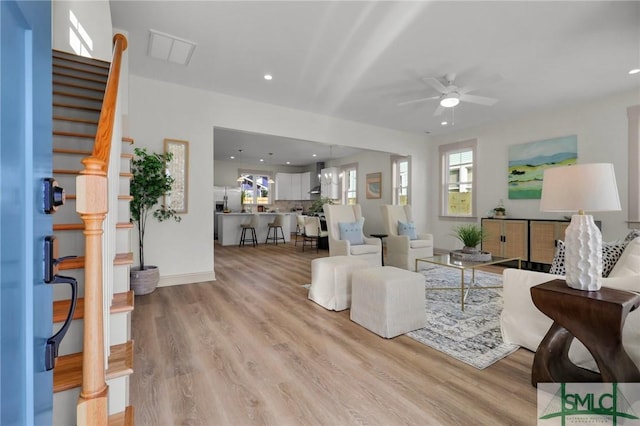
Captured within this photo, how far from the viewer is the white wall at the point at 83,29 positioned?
279cm

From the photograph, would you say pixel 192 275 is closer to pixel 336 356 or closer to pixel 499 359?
pixel 336 356

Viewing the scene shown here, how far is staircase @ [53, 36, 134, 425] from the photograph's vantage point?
2.93 feet

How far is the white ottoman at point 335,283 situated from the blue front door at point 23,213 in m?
2.54

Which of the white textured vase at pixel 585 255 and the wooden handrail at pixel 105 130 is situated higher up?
the wooden handrail at pixel 105 130

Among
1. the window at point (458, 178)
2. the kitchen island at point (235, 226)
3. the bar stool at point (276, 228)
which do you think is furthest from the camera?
the bar stool at point (276, 228)

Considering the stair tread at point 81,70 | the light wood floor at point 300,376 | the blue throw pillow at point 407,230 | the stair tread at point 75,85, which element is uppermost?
the stair tread at point 81,70

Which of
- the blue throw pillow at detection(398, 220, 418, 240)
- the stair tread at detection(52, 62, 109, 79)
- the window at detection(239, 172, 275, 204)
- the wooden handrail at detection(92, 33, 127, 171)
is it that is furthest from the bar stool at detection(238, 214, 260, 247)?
the wooden handrail at detection(92, 33, 127, 171)

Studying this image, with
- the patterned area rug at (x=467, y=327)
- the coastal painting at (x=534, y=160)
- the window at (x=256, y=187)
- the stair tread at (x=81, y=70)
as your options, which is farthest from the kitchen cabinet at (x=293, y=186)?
the stair tread at (x=81, y=70)

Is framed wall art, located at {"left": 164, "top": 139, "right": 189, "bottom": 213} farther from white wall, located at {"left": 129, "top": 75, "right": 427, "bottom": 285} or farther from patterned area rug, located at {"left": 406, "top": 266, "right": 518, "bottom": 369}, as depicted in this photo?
patterned area rug, located at {"left": 406, "top": 266, "right": 518, "bottom": 369}

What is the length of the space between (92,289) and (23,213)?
39 cm

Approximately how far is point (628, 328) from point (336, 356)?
1.74m

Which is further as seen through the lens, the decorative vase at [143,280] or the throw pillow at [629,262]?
the decorative vase at [143,280]

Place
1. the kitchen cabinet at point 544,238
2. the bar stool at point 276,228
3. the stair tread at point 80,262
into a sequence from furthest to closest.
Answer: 1. the bar stool at point 276,228
2. the kitchen cabinet at point 544,238
3. the stair tread at point 80,262

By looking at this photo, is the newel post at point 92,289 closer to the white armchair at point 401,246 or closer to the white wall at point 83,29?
the white wall at point 83,29
